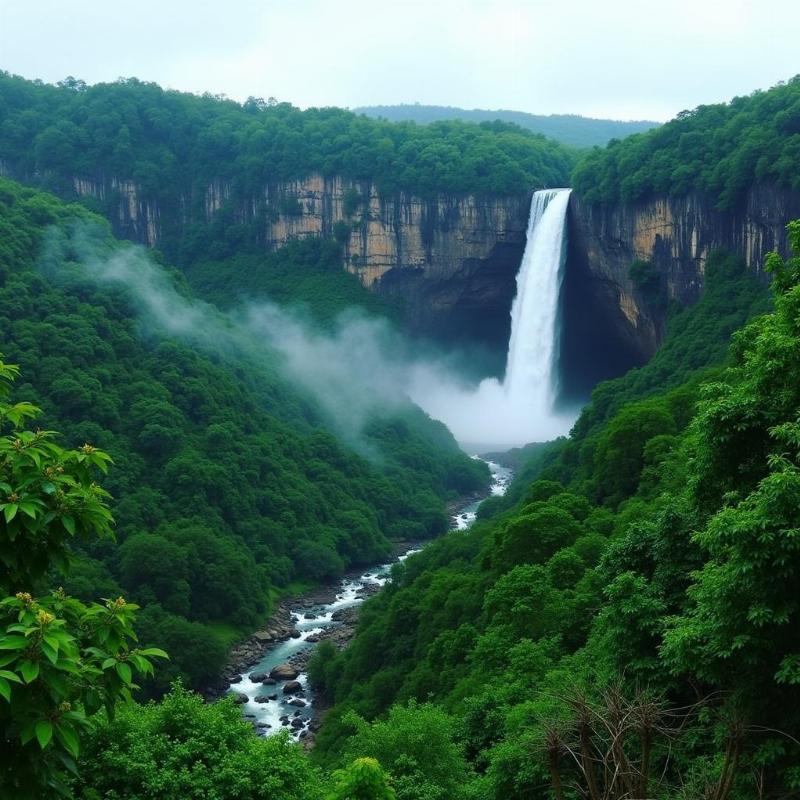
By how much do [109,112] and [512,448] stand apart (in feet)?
171

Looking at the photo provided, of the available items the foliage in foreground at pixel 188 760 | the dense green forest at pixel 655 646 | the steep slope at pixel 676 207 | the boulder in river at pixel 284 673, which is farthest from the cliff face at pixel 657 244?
the foliage in foreground at pixel 188 760

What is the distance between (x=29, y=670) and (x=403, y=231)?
86.0m

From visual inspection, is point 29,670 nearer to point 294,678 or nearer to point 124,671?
point 124,671

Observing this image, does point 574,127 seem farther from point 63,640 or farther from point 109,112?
point 63,640

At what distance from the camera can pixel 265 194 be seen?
9694 cm

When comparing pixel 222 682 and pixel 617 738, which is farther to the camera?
pixel 222 682

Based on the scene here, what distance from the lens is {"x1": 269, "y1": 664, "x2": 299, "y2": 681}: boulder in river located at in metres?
40.8

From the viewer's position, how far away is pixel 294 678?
40844mm

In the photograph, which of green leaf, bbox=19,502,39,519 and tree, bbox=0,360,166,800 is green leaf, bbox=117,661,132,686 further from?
green leaf, bbox=19,502,39,519

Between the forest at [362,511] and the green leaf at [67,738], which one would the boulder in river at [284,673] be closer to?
the forest at [362,511]

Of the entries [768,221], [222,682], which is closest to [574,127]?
[768,221]

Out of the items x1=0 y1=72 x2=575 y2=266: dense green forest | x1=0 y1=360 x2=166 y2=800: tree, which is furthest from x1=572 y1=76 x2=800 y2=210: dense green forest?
x1=0 y1=360 x2=166 y2=800: tree

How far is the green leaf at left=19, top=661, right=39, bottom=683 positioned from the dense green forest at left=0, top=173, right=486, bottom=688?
33.6 m

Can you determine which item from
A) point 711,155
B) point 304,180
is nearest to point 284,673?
point 711,155
